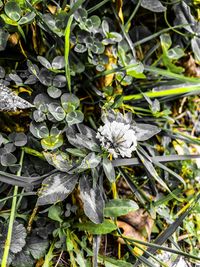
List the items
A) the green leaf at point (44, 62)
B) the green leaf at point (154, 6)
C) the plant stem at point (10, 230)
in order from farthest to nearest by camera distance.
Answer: the green leaf at point (154, 6), the green leaf at point (44, 62), the plant stem at point (10, 230)

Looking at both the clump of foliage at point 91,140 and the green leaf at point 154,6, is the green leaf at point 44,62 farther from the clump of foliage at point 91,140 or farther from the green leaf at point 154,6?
the green leaf at point 154,6

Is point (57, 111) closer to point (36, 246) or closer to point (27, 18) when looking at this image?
point (27, 18)

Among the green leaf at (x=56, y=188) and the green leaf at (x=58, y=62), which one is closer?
the green leaf at (x=56, y=188)

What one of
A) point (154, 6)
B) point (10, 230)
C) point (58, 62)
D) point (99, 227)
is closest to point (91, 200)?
point (99, 227)

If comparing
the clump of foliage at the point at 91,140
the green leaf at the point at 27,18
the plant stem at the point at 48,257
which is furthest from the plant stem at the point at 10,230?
the green leaf at the point at 27,18

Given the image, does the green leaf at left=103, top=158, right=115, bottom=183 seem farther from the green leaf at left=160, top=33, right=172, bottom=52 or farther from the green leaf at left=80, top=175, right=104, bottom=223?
the green leaf at left=160, top=33, right=172, bottom=52

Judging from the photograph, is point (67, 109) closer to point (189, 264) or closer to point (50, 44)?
point (50, 44)
